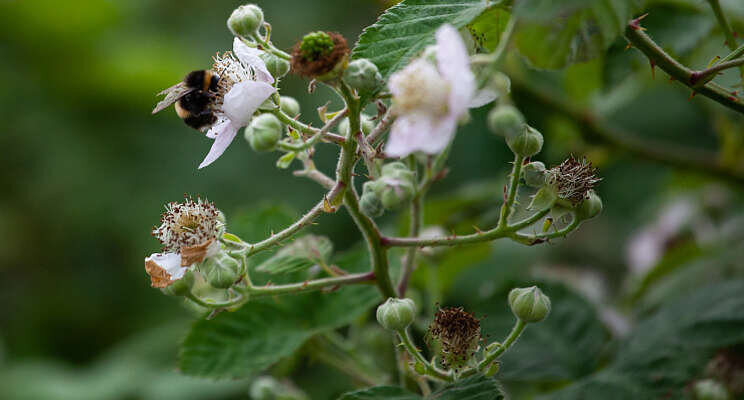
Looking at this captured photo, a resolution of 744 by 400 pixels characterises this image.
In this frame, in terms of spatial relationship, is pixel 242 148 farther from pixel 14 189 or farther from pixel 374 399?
pixel 374 399

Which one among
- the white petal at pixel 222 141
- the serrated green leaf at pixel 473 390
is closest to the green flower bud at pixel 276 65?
the white petal at pixel 222 141

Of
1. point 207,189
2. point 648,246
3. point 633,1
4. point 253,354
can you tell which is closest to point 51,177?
point 207,189

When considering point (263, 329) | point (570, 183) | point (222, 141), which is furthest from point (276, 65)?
point (263, 329)

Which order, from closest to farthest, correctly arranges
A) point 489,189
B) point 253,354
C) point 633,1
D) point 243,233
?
1. point 633,1
2. point 253,354
3. point 243,233
4. point 489,189

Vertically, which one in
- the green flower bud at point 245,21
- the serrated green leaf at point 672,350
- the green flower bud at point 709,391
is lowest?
the green flower bud at point 709,391

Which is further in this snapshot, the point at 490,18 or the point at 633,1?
the point at 490,18

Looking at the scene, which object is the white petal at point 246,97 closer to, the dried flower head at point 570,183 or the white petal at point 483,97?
the white petal at point 483,97
